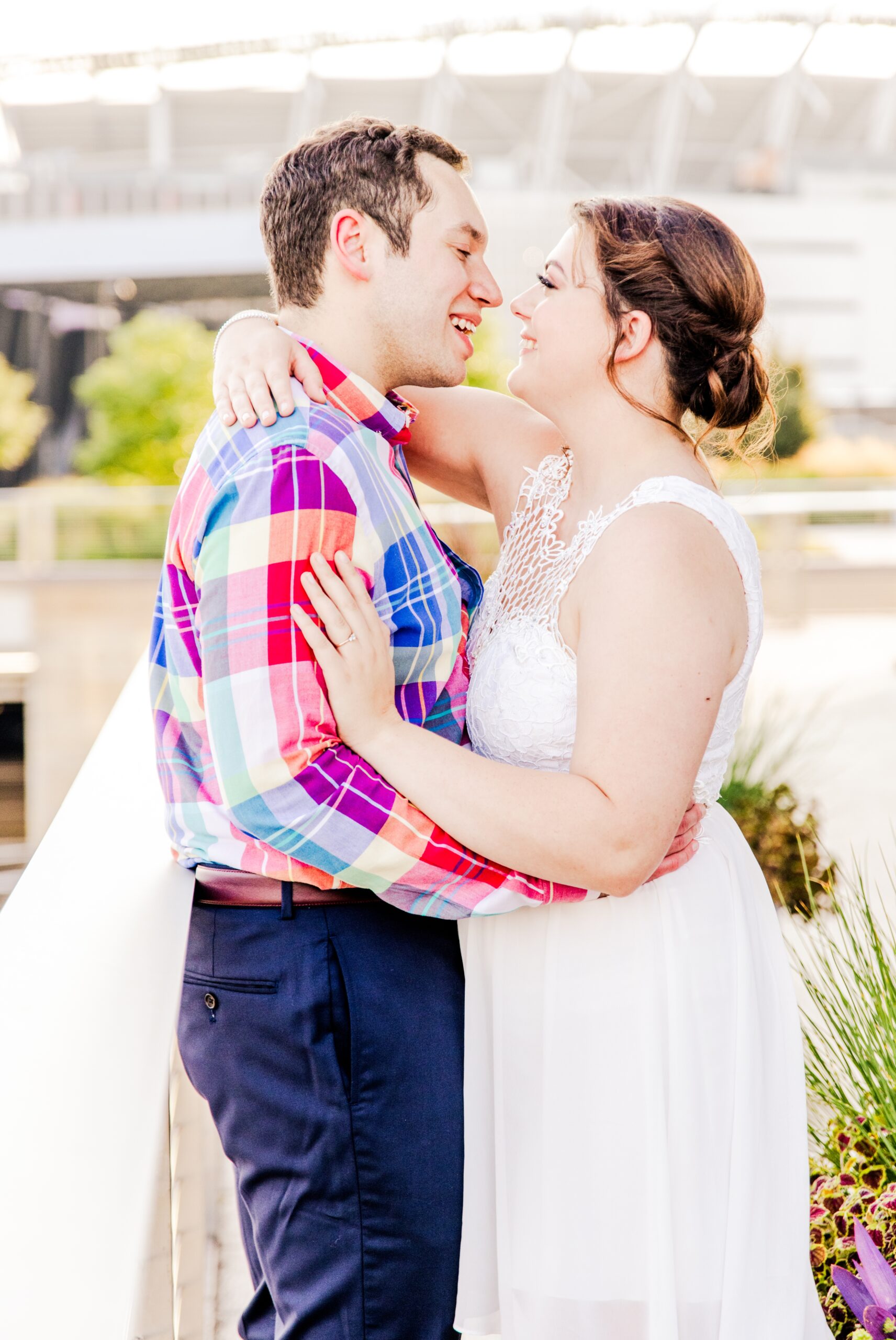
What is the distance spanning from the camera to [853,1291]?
147 cm

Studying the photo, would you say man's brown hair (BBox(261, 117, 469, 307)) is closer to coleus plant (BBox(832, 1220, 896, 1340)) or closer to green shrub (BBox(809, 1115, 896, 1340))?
coleus plant (BBox(832, 1220, 896, 1340))

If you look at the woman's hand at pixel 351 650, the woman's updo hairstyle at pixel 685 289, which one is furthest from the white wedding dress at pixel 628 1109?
the woman's hand at pixel 351 650

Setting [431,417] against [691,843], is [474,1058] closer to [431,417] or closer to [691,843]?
[691,843]

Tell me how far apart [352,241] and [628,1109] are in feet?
3.87

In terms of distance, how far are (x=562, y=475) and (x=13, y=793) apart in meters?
15.8

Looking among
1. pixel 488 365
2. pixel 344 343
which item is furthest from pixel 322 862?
pixel 488 365

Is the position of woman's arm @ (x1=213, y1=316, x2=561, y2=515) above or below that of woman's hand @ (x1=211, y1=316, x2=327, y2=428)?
below

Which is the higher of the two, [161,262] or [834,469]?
[161,262]

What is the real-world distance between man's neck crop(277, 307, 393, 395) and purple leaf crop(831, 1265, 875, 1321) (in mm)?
1275

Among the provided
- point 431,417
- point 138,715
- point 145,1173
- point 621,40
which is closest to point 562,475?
point 431,417

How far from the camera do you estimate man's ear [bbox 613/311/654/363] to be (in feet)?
5.50

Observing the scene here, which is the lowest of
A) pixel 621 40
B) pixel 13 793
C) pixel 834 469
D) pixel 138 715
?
pixel 13 793

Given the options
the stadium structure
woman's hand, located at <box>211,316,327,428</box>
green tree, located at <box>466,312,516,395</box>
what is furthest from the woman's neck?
the stadium structure

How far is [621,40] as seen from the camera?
3662cm
